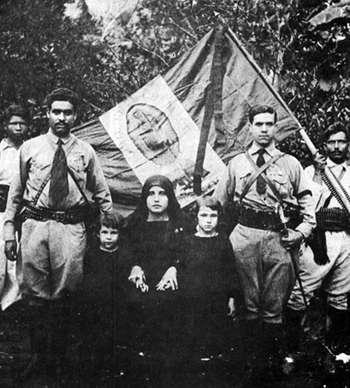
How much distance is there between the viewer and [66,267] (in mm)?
6012

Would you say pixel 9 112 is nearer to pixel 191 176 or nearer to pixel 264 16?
pixel 191 176

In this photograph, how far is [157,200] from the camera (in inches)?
244

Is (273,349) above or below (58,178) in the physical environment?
below

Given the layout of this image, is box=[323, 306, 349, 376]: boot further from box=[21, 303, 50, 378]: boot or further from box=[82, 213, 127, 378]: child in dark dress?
box=[21, 303, 50, 378]: boot

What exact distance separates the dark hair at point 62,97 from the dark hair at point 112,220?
0.87 meters

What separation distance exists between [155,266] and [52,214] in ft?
3.00

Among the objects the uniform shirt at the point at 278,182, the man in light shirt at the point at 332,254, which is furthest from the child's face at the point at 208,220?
the man in light shirt at the point at 332,254

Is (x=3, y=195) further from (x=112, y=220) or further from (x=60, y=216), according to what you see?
(x=112, y=220)

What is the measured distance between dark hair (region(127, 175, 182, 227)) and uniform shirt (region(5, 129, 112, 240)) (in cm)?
38

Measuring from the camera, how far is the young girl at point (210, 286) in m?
6.12

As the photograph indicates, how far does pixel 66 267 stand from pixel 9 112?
135 cm

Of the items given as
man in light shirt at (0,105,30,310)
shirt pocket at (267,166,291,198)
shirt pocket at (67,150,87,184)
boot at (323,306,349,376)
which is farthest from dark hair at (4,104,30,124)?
boot at (323,306,349,376)

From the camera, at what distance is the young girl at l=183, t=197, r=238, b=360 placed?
6.12 metres

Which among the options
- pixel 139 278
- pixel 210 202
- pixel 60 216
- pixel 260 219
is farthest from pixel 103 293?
pixel 260 219
